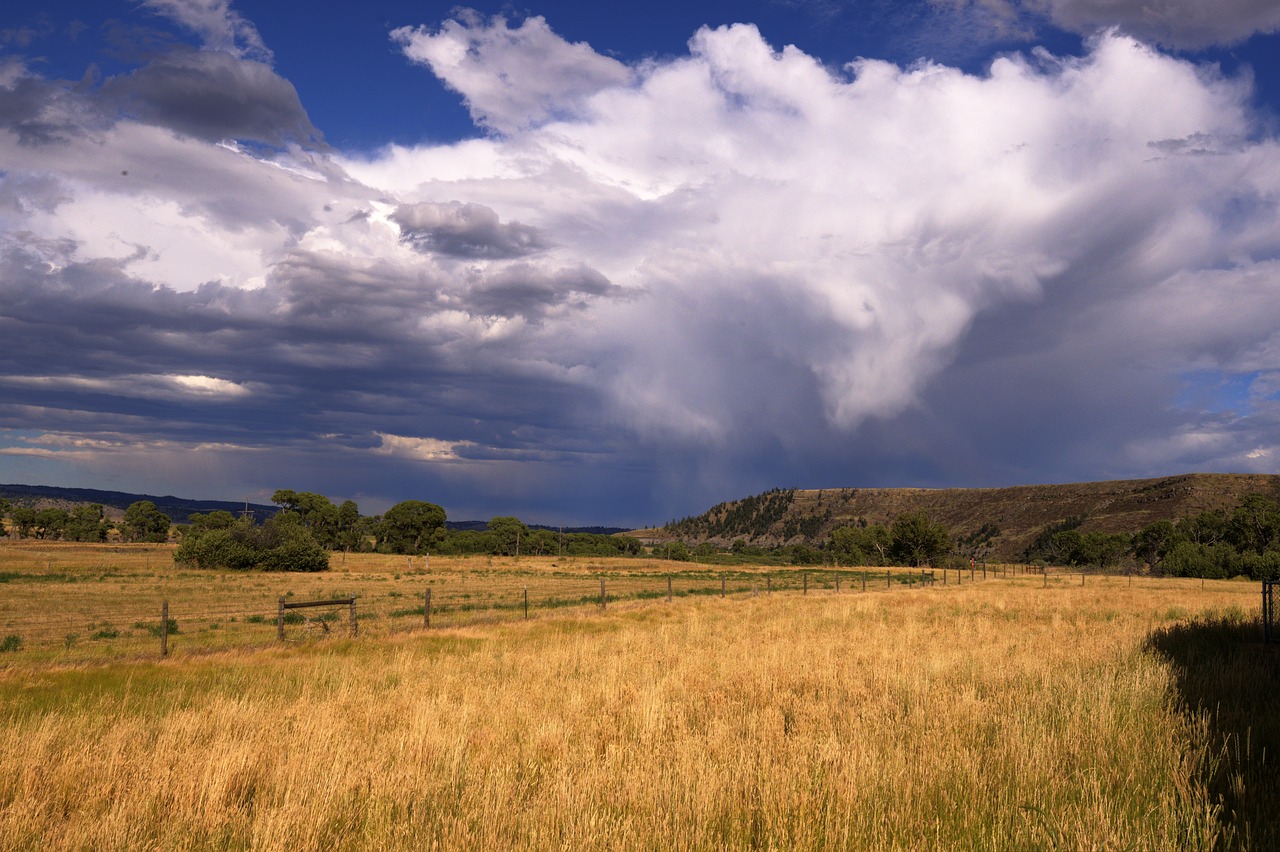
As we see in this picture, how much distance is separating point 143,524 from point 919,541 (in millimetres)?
142386

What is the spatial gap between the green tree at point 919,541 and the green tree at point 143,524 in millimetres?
137646

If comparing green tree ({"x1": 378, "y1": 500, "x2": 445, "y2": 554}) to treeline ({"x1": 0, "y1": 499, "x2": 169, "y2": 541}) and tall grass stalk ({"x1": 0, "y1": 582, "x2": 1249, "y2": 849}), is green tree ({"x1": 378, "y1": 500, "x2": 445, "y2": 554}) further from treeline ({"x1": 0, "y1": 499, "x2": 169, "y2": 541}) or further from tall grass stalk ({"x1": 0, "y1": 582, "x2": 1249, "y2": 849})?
tall grass stalk ({"x1": 0, "y1": 582, "x2": 1249, "y2": 849})

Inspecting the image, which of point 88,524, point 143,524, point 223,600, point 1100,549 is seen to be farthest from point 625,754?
point 88,524

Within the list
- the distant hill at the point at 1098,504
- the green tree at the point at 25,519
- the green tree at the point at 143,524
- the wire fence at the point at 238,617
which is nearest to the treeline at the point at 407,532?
the green tree at the point at 143,524

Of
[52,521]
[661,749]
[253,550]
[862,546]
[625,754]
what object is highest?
[661,749]

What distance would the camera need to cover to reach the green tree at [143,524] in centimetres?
14638

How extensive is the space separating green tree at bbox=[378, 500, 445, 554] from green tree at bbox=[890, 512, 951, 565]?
→ 7856 cm

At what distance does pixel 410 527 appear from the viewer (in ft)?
447

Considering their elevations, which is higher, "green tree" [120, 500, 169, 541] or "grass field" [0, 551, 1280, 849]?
"grass field" [0, 551, 1280, 849]

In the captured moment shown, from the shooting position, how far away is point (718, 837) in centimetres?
642

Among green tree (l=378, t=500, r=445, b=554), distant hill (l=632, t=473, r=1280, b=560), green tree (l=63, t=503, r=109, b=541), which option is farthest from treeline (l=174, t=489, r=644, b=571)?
distant hill (l=632, t=473, r=1280, b=560)

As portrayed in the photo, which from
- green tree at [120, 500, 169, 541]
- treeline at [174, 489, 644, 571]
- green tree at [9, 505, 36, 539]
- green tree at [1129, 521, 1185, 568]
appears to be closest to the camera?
green tree at [1129, 521, 1185, 568]

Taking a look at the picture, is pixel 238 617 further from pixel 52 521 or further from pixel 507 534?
pixel 52 521

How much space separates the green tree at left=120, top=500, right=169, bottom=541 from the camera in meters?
146
